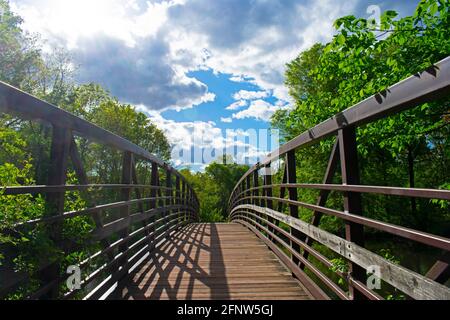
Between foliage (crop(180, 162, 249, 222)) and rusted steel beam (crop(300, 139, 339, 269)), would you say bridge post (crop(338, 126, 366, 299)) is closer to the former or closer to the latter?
rusted steel beam (crop(300, 139, 339, 269))

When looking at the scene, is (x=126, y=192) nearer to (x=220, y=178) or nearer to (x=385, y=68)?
(x=385, y=68)

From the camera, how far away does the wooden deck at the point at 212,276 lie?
10.6 ft

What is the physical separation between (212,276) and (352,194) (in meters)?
2.20

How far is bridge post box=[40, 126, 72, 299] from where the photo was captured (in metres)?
2.07

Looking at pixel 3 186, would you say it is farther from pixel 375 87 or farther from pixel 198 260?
pixel 375 87

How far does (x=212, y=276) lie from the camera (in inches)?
153

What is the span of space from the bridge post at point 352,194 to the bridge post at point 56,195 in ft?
6.07

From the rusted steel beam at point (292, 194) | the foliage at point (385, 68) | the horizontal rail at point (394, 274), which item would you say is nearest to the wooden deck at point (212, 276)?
the rusted steel beam at point (292, 194)

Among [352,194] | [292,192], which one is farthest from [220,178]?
[352,194]

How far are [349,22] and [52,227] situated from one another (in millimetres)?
5284

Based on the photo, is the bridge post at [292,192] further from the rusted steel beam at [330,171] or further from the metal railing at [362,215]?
the rusted steel beam at [330,171]

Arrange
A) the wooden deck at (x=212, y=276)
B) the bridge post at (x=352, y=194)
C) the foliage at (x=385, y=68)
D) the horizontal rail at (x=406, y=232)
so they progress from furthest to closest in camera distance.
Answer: the foliage at (x=385, y=68), the wooden deck at (x=212, y=276), the bridge post at (x=352, y=194), the horizontal rail at (x=406, y=232)
